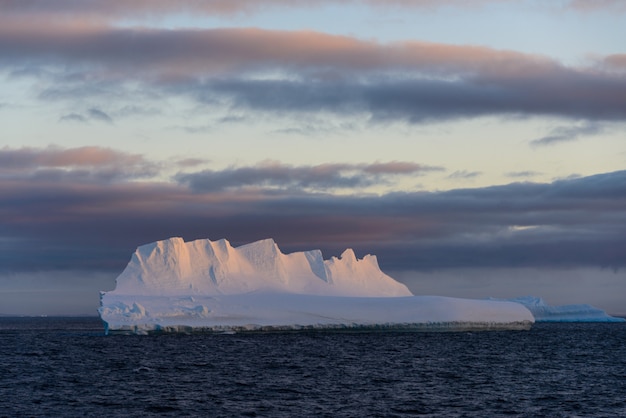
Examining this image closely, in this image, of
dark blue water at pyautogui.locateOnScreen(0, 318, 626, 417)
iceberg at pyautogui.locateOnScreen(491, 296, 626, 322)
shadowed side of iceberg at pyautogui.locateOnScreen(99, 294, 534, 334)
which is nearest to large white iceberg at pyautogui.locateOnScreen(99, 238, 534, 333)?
shadowed side of iceberg at pyautogui.locateOnScreen(99, 294, 534, 334)

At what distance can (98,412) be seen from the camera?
25.4m

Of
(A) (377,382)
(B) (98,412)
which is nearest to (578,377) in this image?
(A) (377,382)

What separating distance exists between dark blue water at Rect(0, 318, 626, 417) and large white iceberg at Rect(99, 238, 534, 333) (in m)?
4.86

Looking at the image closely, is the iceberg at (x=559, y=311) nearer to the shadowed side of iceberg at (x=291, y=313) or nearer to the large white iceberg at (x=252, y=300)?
the large white iceberg at (x=252, y=300)

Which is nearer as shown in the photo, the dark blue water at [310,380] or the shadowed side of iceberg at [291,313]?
the dark blue water at [310,380]

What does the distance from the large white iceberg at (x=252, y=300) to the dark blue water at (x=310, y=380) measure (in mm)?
4864

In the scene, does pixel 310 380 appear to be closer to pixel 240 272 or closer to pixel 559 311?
Answer: pixel 240 272

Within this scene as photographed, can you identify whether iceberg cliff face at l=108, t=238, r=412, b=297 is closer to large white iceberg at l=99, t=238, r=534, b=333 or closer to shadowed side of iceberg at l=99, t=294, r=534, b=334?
large white iceberg at l=99, t=238, r=534, b=333

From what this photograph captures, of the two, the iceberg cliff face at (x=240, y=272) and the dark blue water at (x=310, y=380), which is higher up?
the iceberg cliff face at (x=240, y=272)

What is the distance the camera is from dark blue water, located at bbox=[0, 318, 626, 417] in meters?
26.4

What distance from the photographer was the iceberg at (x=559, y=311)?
11131 cm

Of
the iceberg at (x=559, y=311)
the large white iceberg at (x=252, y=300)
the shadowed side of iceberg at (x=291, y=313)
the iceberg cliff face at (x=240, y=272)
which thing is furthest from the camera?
the iceberg at (x=559, y=311)

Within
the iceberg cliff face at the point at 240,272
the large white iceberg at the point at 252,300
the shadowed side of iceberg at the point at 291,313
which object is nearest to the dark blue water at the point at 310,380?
the shadowed side of iceberg at the point at 291,313

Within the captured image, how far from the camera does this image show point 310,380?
112ft
